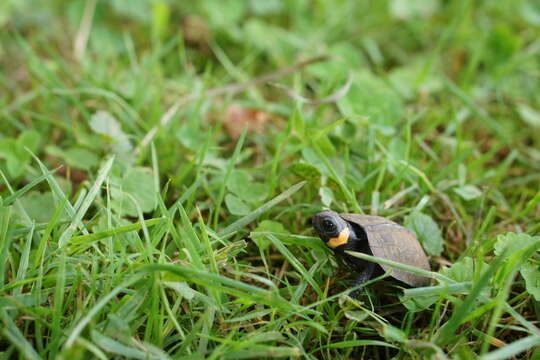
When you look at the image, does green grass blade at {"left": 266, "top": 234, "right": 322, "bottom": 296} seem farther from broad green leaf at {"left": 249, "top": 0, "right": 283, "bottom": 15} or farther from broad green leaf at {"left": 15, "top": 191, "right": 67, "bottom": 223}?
broad green leaf at {"left": 249, "top": 0, "right": 283, "bottom": 15}

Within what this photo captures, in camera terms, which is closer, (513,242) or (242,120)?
(513,242)

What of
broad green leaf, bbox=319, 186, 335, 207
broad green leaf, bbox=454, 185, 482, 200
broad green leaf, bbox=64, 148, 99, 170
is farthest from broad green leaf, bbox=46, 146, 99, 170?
broad green leaf, bbox=454, 185, 482, 200

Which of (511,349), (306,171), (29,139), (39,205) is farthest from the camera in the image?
(29,139)

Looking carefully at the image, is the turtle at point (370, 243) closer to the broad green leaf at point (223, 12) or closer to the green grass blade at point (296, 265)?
the green grass blade at point (296, 265)

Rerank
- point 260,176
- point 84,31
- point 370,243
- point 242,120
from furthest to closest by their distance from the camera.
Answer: point 84,31 < point 242,120 < point 260,176 < point 370,243

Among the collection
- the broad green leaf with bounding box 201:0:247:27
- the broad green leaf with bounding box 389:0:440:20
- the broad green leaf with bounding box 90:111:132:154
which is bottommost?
the broad green leaf with bounding box 90:111:132:154

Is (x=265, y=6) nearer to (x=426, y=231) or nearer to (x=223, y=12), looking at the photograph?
(x=223, y=12)

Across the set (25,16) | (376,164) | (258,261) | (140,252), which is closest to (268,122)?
(376,164)

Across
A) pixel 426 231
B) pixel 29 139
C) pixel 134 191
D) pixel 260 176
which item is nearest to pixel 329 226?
pixel 426 231
